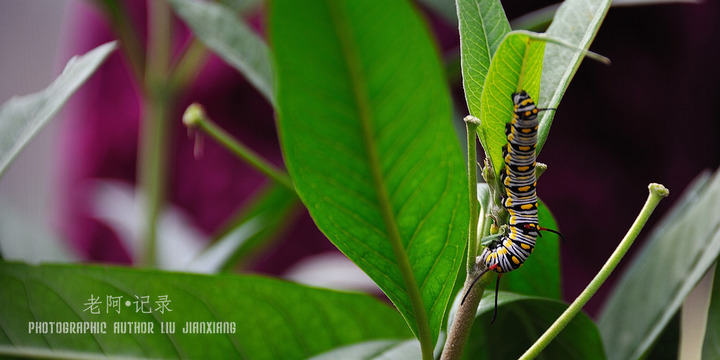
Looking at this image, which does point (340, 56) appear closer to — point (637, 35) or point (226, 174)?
point (637, 35)

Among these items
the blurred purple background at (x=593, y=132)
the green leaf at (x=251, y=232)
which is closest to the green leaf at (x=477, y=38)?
the green leaf at (x=251, y=232)

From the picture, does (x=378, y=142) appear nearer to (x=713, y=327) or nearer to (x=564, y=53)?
(x=564, y=53)

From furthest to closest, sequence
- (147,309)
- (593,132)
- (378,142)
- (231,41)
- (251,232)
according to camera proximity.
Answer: (593,132)
(251,232)
(231,41)
(147,309)
(378,142)

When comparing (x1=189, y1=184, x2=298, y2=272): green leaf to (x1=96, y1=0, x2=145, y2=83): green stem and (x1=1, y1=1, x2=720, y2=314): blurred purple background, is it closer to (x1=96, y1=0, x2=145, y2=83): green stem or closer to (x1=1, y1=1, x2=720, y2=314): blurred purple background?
(x1=96, y1=0, x2=145, y2=83): green stem

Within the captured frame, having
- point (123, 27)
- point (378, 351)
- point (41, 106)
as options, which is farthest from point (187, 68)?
point (378, 351)

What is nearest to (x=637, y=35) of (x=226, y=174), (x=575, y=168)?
(x=575, y=168)

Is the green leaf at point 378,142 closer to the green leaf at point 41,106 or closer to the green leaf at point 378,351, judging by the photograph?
the green leaf at point 378,351

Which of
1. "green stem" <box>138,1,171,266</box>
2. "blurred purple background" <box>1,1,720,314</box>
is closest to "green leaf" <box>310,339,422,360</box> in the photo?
"green stem" <box>138,1,171,266</box>

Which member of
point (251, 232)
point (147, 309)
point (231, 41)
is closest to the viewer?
point (147, 309)
